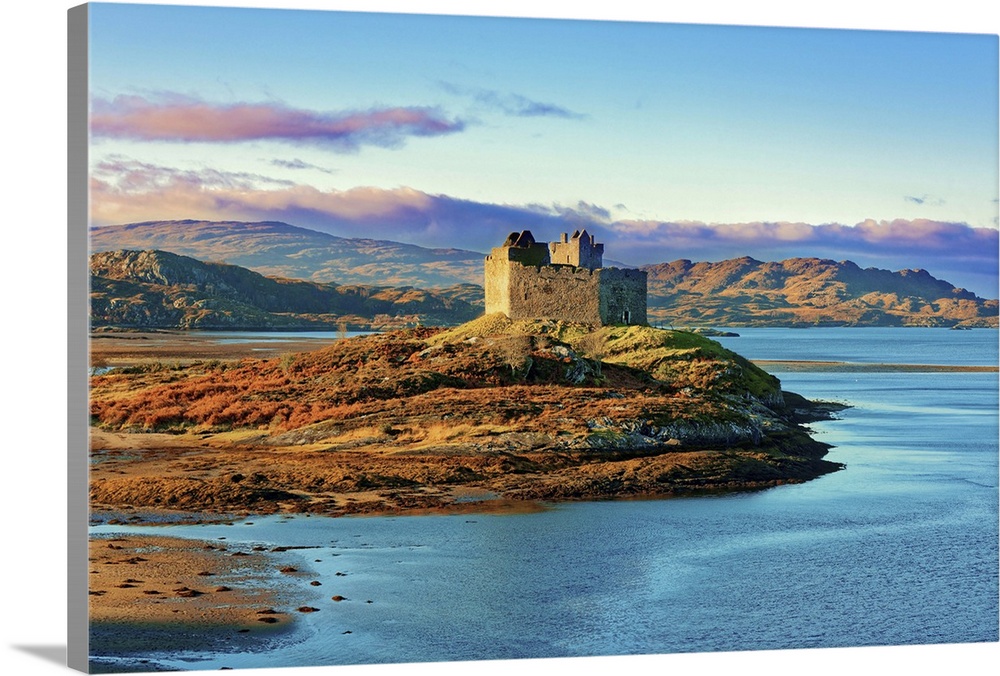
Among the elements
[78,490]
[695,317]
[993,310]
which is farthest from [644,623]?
[695,317]

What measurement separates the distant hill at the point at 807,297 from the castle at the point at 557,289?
5.23 metres

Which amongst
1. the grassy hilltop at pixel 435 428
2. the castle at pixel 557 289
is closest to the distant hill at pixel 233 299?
the grassy hilltop at pixel 435 428

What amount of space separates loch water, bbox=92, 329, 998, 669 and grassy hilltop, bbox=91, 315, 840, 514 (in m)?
1.32

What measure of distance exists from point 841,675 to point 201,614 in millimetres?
8202

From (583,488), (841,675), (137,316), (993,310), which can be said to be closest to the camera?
(841,675)

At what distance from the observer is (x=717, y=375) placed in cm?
3731

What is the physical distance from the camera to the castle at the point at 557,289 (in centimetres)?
3916

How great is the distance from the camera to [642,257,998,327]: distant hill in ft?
90.6

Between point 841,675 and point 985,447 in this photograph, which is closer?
point 841,675

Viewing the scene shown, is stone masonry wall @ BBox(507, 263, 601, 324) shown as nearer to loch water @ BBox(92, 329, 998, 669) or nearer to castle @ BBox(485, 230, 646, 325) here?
castle @ BBox(485, 230, 646, 325)

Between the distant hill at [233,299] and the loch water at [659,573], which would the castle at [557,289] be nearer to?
the distant hill at [233,299]

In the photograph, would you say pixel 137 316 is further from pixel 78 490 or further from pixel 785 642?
pixel 785 642

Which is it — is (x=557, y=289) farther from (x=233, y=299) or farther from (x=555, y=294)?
(x=233, y=299)

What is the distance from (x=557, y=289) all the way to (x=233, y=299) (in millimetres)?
9829
